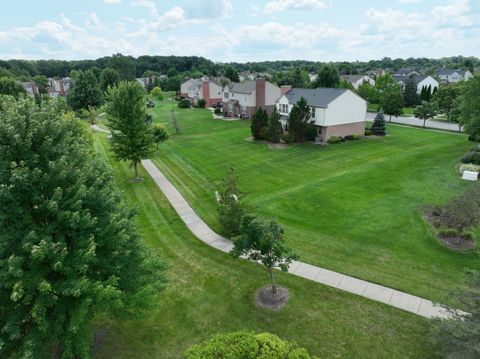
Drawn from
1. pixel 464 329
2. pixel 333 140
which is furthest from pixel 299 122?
pixel 464 329

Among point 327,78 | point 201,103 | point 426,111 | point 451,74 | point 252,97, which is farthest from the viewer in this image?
point 451,74

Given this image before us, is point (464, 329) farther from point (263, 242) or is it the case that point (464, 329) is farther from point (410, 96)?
point (410, 96)

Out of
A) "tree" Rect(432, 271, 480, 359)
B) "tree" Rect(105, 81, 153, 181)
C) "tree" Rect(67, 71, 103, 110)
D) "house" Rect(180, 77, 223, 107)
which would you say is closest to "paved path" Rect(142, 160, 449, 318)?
"tree" Rect(432, 271, 480, 359)

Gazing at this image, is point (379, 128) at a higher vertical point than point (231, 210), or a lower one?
higher

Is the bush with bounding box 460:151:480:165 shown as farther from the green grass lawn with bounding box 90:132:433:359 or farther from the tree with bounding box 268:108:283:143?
the green grass lawn with bounding box 90:132:433:359

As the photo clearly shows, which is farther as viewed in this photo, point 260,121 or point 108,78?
point 108,78

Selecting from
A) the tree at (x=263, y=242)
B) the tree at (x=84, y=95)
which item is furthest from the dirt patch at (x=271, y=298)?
the tree at (x=84, y=95)

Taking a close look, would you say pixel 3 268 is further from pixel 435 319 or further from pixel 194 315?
pixel 435 319

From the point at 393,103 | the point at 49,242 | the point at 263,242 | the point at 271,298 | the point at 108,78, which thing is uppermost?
the point at 108,78

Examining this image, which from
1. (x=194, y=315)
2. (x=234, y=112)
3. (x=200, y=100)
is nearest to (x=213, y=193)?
(x=194, y=315)
